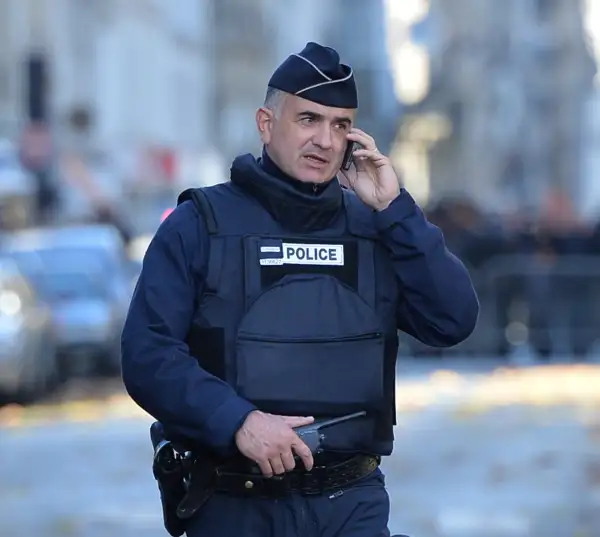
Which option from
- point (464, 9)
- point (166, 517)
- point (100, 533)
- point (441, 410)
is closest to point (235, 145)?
point (464, 9)

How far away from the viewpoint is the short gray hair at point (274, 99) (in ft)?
14.9

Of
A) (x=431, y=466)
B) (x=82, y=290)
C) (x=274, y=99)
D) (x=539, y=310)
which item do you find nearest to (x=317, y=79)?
(x=274, y=99)

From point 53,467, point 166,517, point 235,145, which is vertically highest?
point 166,517

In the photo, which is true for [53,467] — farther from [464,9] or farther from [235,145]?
[464,9]

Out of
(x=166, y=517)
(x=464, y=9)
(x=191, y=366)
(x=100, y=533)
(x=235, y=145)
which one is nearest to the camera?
(x=191, y=366)

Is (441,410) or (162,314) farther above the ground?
(162,314)

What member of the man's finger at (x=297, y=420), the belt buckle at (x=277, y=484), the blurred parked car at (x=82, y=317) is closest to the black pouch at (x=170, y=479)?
the belt buckle at (x=277, y=484)

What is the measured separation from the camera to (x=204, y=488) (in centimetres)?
443

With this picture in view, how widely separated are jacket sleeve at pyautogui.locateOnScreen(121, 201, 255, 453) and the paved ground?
5.27 metres

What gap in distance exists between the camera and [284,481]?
14.4 feet

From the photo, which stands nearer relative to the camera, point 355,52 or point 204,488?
point 204,488

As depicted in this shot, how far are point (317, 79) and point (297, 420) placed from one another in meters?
0.83

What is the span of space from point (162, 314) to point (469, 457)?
8528 mm

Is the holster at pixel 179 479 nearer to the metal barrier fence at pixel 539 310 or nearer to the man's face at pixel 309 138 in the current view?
the man's face at pixel 309 138
